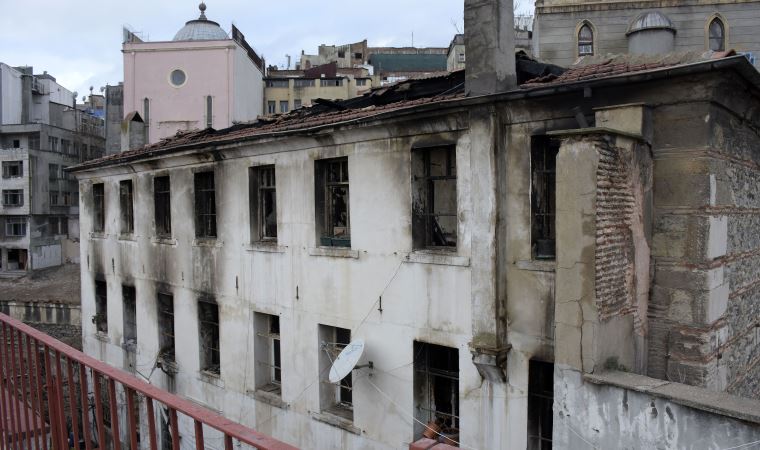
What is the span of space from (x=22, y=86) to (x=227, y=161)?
44280 millimetres

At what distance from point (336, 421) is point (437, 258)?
3956mm

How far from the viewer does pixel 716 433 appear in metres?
5.47

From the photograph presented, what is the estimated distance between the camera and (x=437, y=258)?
30.7ft

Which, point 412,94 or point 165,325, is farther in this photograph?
point 165,325

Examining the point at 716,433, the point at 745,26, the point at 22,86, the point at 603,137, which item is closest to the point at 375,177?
the point at 603,137

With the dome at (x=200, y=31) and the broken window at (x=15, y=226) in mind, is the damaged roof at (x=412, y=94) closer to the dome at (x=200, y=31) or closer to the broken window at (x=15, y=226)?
the dome at (x=200, y=31)

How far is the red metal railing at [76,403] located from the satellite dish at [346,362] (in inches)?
204

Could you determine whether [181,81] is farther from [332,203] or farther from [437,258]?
[437,258]

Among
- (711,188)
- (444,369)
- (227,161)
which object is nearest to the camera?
(711,188)

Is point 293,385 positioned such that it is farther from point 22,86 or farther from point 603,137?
point 22,86

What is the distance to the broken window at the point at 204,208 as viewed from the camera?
47.4ft

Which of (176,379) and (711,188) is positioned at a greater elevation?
(711,188)

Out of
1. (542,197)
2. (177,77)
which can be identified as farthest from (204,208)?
(177,77)

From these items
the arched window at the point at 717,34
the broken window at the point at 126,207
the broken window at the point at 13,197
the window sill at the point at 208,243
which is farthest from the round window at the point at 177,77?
the arched window at the point at 717,34
